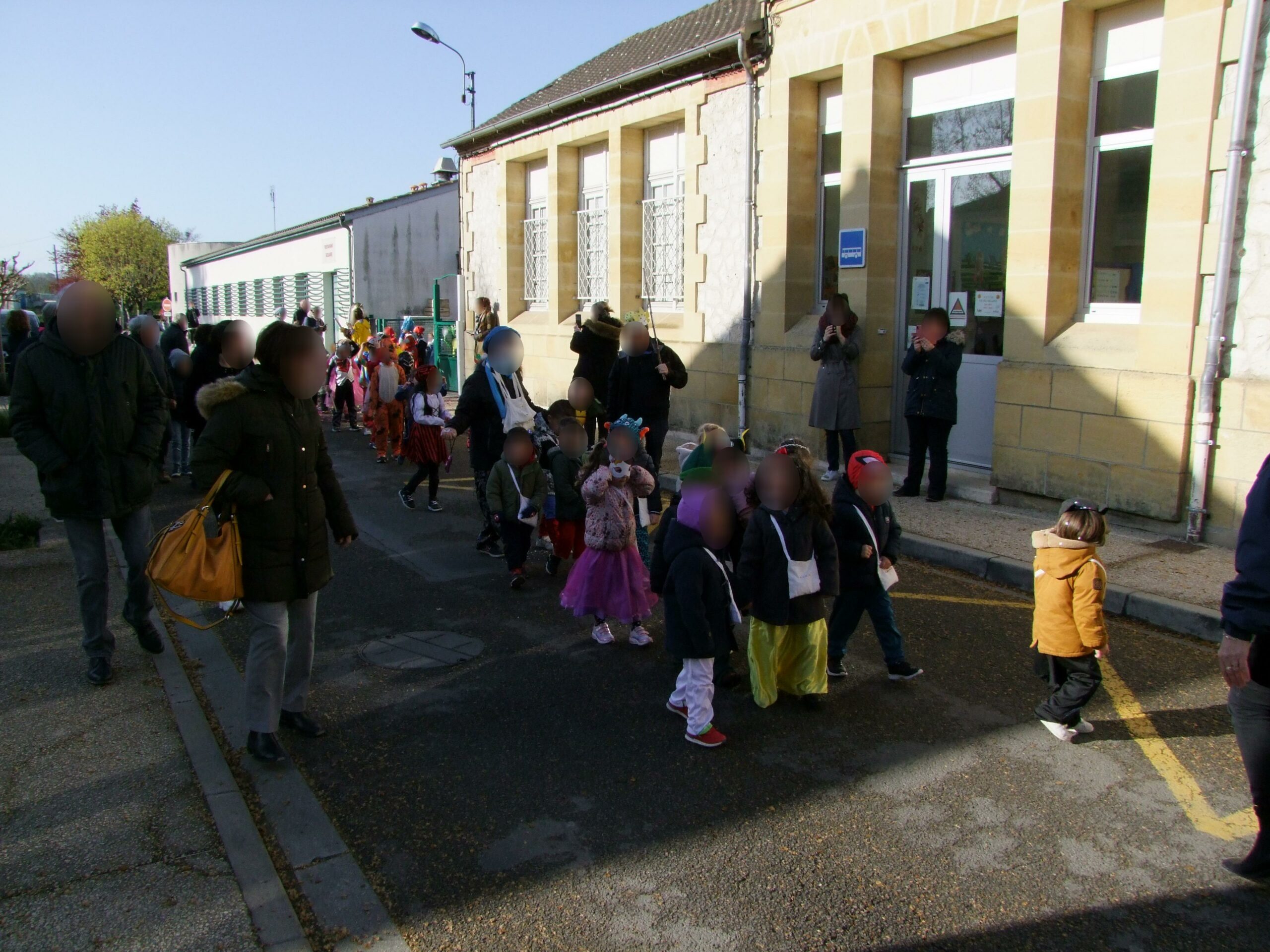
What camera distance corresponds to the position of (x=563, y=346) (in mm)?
15531

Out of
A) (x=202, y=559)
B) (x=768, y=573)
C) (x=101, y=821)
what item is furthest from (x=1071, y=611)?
(x=101, y=821)

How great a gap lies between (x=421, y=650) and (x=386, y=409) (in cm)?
731

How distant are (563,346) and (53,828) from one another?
1246 centimetres

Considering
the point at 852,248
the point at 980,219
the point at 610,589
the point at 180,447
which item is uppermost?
the point at 980,219

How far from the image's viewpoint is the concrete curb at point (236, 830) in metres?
3.02

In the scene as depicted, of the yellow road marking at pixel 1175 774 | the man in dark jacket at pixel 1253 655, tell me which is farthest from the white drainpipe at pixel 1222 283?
the man in dark jacket at pixel 1253 655

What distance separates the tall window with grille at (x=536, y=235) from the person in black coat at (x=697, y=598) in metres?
13.0

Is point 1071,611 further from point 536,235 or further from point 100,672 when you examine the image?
point 536,235

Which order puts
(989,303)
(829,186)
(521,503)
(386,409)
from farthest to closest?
(386,409), (829,186), (989,303), (521,503)

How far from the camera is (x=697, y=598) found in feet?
14.3

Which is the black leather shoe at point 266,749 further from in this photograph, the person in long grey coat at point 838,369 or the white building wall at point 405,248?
the white building wall at point 405,248

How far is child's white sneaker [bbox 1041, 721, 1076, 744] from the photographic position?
4359mm

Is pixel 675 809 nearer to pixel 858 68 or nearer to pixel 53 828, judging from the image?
pixel 53 828

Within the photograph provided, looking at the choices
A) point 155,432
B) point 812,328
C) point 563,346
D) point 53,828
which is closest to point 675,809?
point 53,828
